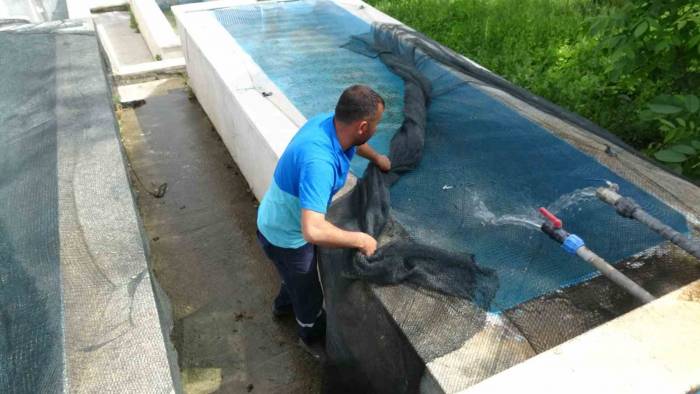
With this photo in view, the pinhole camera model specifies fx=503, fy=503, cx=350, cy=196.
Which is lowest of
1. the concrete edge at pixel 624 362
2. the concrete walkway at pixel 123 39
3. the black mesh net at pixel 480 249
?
the concrete walkway at pixel 123 39

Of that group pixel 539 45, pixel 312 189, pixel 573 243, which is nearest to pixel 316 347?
pixel 312 189

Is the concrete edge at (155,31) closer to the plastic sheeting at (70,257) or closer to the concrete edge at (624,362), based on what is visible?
the plastic sheeting at (70,257)

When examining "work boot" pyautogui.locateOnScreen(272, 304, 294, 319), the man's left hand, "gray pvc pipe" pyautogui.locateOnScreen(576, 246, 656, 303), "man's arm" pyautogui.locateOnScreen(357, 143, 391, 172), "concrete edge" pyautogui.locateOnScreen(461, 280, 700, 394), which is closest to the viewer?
"concrete edge" pyautogui.locateOnScreen(461, 280, 700, 394)

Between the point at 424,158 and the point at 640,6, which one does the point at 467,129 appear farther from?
the point at 640,6

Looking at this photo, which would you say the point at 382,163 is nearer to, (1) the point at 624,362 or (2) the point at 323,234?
(2) the point at 323,234

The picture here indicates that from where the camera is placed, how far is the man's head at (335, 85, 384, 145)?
2371 millimetres

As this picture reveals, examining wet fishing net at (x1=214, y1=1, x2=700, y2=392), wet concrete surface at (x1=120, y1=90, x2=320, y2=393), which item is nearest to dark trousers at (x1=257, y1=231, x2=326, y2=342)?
wet fishing net at (x1=214, y1=1, x2=700, y2=392)

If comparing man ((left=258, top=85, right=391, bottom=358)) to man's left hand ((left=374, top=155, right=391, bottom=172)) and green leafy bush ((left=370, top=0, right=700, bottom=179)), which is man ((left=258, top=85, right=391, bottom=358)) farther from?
green leafy bush ((left=370, top=0, right=700, bottom=179))

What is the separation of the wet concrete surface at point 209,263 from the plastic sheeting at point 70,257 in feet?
3.08

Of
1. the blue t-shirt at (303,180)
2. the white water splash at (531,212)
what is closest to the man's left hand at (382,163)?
the blue t-shirt at (303,180)

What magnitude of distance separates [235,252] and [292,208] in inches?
67.5

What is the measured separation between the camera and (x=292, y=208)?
268 cm

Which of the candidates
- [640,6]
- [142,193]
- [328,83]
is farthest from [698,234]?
[142,193]

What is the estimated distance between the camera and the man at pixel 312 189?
7.64 feet
